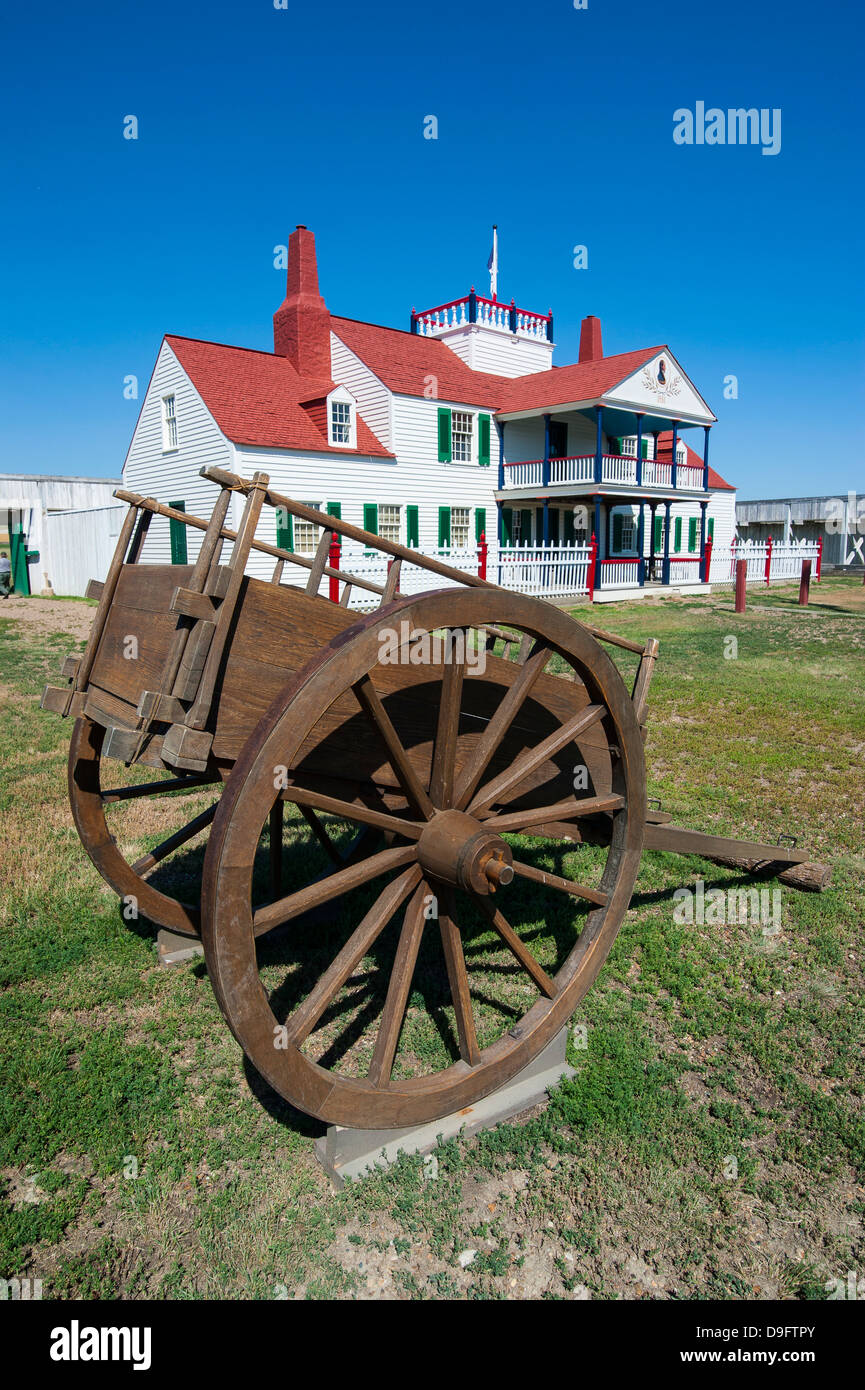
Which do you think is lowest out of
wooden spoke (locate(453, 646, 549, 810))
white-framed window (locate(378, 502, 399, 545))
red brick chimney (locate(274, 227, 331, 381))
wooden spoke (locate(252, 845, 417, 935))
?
wooden spoke (locate(252, 845, 417, 935))

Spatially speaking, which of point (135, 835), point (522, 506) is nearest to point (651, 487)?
point (522, 506)

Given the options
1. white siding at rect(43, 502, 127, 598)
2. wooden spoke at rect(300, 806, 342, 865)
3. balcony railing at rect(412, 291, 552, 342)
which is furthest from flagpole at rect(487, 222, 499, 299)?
wooden spoke at rect(300, 806, 342, 865)

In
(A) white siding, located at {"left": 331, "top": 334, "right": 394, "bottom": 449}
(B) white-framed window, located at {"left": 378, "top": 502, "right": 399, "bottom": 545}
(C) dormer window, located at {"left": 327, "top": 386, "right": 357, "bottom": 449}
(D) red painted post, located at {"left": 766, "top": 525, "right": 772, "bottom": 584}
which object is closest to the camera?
(C) dormer window, located at {"left": 327, "top": 386, "right": 357, "bottom": 449}

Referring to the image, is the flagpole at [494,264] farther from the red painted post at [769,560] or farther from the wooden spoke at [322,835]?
the wooden spoke at [322,835]

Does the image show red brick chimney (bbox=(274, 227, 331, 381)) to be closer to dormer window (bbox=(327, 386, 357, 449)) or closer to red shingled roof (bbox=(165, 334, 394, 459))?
red shingled roof (bbox=(165, 334, 394, 459))

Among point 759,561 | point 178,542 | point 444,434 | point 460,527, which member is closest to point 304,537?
point 178,542

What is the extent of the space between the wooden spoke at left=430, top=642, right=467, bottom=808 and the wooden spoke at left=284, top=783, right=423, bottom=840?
0.14 m

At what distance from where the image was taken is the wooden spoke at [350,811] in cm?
235

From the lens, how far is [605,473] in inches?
937

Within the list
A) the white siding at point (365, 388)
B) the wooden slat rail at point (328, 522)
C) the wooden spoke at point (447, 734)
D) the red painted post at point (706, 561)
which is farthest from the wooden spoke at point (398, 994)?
the red painted post at point (706, 561)

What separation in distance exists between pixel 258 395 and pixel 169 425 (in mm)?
2433

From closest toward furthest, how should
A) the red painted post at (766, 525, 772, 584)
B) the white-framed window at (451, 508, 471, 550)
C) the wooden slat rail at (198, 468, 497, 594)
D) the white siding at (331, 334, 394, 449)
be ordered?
1. the wooden slat rail at (198, 468, 497, 594)
2. the white siding at (331, 334, 394, 449)
3. the white-framed window at (451, 508, 471, 550)
4. the red painted post at (766, 525, 772, 584)

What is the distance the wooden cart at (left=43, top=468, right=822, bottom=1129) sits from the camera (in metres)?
2.24
